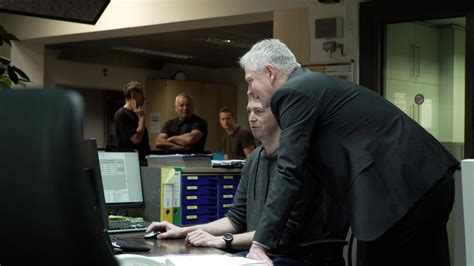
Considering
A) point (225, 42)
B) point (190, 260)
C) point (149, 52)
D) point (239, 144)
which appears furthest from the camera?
point (149, 52)

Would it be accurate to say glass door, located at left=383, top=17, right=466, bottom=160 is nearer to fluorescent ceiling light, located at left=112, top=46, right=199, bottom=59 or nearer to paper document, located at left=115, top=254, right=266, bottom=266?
paper document, located at left=115, top=254, right=266, bottom=266

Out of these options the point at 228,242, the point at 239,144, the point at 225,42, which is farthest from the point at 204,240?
the point at 225,42

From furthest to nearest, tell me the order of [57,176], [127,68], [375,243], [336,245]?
[127,68] → [336,245] → [375,243] → [57,176]

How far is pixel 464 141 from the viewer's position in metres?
4.25

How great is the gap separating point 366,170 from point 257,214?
0.76 m

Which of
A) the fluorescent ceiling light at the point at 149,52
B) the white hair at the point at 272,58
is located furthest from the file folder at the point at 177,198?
the fluorescent ceiling light at the point at 149,52

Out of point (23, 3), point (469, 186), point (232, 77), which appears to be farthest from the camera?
point (232, 77)

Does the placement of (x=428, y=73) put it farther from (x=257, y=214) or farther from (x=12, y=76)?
(x=12, y=76)

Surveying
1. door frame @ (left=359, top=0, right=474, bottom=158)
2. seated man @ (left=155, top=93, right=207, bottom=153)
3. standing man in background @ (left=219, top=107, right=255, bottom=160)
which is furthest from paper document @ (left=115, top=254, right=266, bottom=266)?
standing man in background @ (left=219, top=107, right=255, bottom=160)

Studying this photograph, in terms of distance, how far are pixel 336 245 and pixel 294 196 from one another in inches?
21.7

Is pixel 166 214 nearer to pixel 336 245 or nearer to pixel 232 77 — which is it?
pixel 336 245

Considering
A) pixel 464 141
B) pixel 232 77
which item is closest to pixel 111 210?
pixel 464 141

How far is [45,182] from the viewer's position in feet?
3.14

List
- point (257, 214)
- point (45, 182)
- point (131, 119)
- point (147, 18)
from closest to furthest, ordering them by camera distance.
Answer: point (45, 182), point (257, 214), point (131, 119), point (147, 18)
